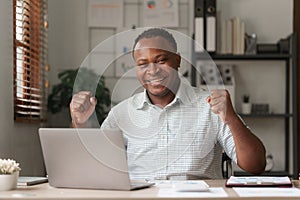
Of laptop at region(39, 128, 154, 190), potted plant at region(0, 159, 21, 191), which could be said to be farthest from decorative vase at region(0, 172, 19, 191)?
laptop at region(39, 128, 154, 190)

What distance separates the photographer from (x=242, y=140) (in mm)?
2352

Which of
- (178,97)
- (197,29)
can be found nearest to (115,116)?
(178,97)

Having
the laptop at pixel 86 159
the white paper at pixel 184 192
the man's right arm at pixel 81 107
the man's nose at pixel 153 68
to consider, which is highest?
the man's nose at pixel 153 68

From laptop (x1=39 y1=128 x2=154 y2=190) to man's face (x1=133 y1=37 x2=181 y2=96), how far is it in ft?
1.48

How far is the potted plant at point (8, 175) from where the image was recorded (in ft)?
6.24

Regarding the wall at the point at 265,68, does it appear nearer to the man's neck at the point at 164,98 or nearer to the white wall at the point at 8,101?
the white wall at the point at 8,101

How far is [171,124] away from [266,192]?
A: 0.65 metres

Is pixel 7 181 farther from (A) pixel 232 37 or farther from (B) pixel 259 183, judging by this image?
(A) pixel 232 37

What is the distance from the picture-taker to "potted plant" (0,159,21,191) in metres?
1.90

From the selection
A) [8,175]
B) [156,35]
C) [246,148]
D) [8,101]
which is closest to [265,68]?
[8,101]

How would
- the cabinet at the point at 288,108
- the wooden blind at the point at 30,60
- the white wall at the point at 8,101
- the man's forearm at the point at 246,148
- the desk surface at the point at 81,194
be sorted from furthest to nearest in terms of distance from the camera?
the cabinet at the point at 288,108 < the wooden blind at the point at 30,60 < the white wall at the point at 8,101 < the man's forearm at the point at 246,148 < the desk surface at the point at 81,194

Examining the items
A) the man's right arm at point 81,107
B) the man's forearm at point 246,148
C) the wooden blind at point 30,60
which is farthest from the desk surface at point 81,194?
the wooden blind at point 30,60

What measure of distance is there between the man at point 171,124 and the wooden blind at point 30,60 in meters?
1.16

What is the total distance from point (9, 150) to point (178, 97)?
123 centimetres
